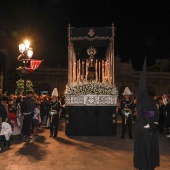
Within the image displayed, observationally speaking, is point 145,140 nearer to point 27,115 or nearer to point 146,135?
point 146,135

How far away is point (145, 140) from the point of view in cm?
625

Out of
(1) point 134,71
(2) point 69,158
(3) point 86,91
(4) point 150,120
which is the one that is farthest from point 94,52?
(1) point 134,71

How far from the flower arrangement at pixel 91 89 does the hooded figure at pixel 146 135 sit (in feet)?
20.7

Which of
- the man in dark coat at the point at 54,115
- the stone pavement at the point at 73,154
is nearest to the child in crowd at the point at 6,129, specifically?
the stone pavement at the point at 73,154

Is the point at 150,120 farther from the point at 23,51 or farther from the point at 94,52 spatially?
the point at 94,52

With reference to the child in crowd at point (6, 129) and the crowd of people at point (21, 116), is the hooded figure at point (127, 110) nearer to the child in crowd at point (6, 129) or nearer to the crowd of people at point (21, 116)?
the crowd of people at point (21, 116)

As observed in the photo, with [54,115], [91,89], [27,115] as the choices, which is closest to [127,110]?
[91,89]

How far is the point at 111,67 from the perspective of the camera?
13.6 m

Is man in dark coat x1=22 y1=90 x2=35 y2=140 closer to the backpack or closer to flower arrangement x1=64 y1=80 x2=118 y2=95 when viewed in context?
the backpack

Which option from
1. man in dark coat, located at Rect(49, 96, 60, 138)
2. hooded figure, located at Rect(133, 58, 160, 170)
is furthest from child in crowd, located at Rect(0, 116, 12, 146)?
hooded figure, located at Rect(133, 58, 160, 170)

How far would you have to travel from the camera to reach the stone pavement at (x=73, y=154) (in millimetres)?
7070

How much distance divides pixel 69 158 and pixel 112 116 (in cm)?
499

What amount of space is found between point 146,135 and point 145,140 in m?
0.11

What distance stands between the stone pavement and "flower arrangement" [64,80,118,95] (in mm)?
2093
